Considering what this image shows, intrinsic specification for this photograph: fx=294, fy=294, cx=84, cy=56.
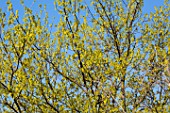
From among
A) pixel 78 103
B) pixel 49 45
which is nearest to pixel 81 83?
pixel 78 103

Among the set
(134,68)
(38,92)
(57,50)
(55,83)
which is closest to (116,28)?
(134,68)

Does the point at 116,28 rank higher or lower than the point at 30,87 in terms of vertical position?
higher

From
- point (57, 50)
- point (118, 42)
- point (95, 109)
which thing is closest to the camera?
point (95, 109)

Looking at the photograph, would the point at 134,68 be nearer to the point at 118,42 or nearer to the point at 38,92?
the point at 118,42

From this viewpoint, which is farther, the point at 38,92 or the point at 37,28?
the point at 37,28

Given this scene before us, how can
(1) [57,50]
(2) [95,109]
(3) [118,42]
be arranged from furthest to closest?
(3) [118,42] → (1) [57,50] → (2) [95,109]

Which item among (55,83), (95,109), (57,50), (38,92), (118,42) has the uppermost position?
(118,42)

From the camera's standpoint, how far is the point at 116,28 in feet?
36.1

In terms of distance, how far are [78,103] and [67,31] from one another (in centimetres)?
227

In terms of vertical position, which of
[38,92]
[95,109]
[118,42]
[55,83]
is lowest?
[95,109]

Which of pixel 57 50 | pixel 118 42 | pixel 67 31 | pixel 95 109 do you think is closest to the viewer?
pixel 95 109

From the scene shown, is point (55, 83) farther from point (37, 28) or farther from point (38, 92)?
point (37, 28)

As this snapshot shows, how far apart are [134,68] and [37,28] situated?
3491mm

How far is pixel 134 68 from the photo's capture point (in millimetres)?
9922
